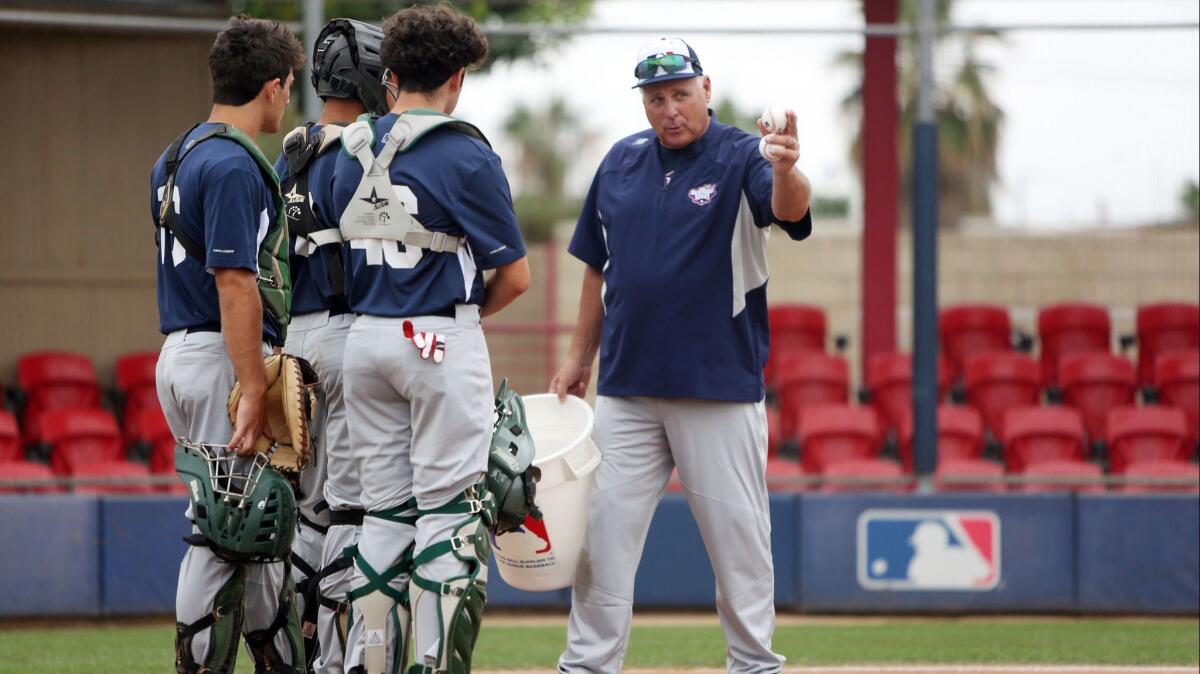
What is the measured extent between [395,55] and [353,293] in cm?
64

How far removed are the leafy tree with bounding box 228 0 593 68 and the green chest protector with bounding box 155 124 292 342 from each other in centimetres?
673

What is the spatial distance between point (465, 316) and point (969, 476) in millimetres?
4835

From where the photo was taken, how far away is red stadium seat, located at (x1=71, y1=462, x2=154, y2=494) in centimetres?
817

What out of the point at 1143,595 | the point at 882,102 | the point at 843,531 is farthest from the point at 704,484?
the point at 882,102

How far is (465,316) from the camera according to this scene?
4.02 metres

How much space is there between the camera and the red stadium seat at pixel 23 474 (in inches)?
317

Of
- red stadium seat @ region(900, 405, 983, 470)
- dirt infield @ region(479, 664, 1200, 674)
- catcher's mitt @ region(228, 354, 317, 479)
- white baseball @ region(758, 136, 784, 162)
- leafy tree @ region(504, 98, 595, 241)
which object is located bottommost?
dirt infield @ region(479, 664, 1200, 674)

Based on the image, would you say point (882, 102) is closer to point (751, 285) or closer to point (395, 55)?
point (751, 285)

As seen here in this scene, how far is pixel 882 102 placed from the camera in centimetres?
1121

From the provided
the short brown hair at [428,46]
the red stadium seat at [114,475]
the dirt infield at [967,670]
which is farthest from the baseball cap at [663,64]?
the red stadium seat at [114,475]

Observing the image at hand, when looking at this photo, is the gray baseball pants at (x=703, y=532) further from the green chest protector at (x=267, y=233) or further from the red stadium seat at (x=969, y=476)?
the red stadium seat at (x=969, y=476)

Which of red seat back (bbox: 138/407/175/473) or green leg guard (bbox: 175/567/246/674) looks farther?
red seat back (bbox: 138/407/175/473)

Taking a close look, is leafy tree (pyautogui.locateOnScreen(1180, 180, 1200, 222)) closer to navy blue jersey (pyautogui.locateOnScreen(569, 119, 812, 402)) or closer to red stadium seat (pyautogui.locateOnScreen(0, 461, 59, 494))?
navy blue jersey (pyautogui.locateOnScreen(569, 119, 812, 402))

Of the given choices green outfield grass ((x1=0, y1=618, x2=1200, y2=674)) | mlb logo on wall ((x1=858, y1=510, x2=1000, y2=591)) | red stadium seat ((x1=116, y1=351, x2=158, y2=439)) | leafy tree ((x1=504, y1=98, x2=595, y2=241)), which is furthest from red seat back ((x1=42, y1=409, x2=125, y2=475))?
leafy tree ((x1=504, y1=98, x2=595, y2=241))
